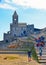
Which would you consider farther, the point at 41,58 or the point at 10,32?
the point at 10,32

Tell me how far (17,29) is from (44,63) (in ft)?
283

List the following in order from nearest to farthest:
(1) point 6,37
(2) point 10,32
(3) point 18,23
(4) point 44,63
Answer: (4) point 44,63 < (1) point 6,37 < (2) point 10,32 < (3) point 18,23

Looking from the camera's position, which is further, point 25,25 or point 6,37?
point 25,25

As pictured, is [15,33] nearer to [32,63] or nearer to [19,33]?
[19,33]

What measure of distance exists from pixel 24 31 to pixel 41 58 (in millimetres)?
83504

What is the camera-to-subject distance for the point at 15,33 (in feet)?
348

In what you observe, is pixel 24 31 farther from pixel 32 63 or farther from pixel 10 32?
pixel 32 63

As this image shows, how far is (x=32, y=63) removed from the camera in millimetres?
23094

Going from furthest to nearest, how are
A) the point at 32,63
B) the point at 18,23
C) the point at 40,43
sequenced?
the point at 18,23 → the point at 40,43 → the point at 32,63

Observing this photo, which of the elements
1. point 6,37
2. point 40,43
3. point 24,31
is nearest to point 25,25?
point 24,31

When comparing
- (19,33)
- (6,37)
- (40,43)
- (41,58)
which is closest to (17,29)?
(19,33)

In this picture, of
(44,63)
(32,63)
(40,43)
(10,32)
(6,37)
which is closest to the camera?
(44,63)

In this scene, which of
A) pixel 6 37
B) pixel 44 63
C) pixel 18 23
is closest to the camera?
pixel 44 63

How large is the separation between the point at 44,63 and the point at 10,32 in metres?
81.6
